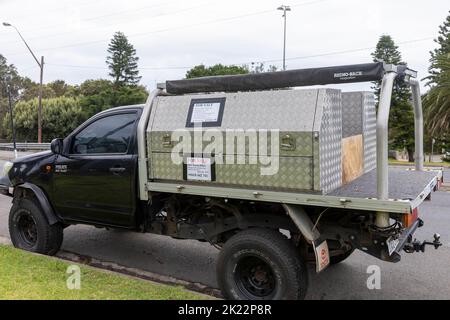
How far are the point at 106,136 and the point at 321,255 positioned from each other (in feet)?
9.32

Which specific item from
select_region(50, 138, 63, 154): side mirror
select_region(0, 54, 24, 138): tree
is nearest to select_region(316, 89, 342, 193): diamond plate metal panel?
select_region(50, 138, 63, 154): side mirror

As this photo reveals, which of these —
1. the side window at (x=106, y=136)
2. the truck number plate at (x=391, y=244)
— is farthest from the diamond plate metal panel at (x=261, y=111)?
the truck number plate at (x=391, y=244)

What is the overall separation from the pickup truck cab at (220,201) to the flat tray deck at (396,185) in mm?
11

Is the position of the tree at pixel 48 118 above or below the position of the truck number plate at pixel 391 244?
above

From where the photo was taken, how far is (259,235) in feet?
14.0

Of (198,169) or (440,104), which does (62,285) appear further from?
(440,104)

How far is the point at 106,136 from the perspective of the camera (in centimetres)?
551

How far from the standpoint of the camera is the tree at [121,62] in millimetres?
64938

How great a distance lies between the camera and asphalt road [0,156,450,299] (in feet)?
16.3

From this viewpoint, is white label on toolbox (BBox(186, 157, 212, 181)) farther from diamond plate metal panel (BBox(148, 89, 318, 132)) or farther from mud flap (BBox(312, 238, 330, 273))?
mud flap (BBox(312, 238, 330, 273))

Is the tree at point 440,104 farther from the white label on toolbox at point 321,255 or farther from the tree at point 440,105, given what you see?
the white label on toolbox at point 321,255
